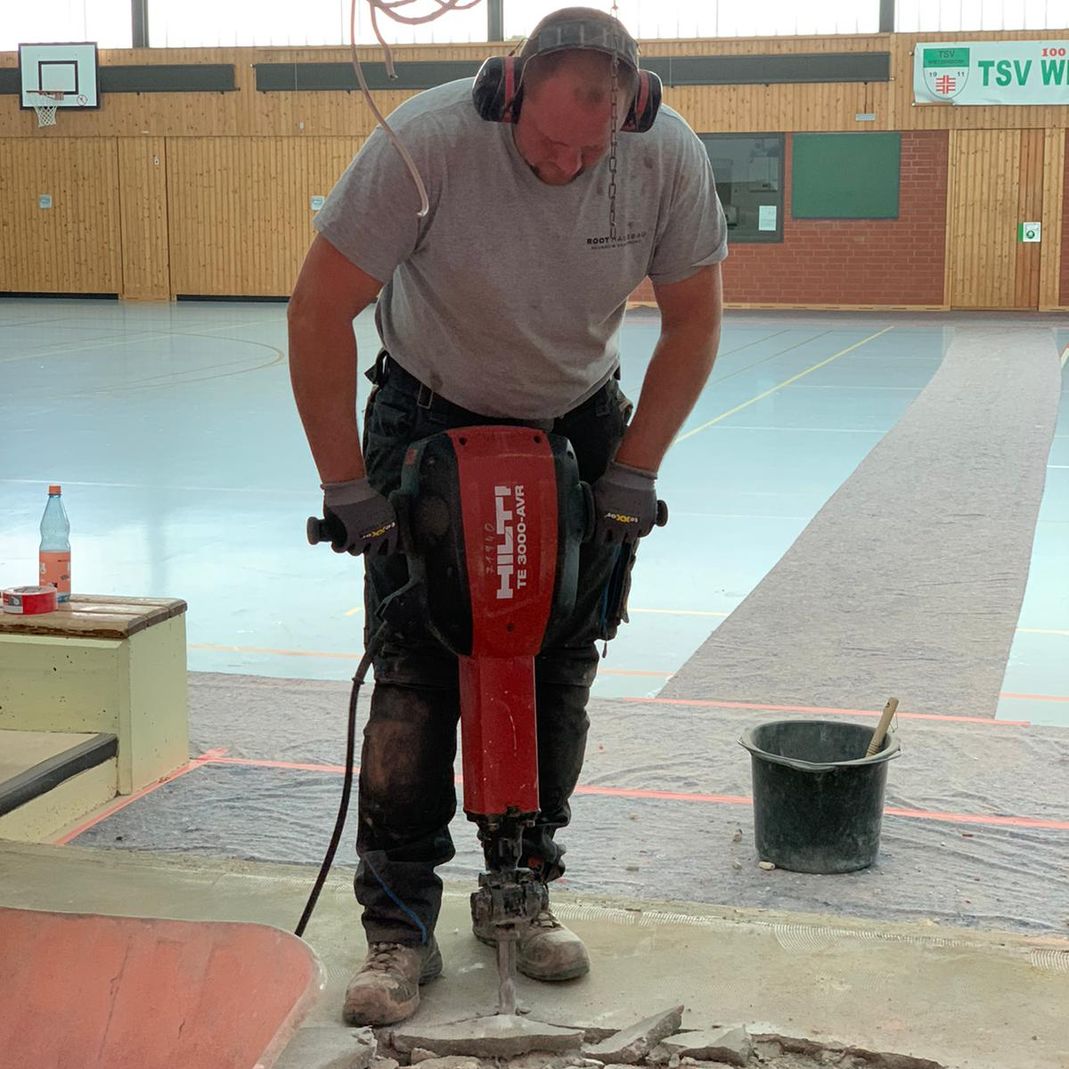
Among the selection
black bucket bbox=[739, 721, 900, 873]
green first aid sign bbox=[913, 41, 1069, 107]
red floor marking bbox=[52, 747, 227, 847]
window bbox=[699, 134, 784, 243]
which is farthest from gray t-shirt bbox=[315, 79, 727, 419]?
green first aid sign bbox=[913, 41, 1069, 107]

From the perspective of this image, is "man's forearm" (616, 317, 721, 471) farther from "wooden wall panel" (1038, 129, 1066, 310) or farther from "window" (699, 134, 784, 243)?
"wooden wall panel" (1038, 129, 1066, 310)

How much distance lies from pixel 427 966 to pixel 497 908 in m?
0.34

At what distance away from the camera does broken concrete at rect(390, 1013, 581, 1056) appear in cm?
219

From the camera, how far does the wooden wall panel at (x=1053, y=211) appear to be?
22266 mm

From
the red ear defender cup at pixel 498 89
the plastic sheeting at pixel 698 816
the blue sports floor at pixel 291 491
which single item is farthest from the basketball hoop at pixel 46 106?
the red ear defender cup at pixel 498 89

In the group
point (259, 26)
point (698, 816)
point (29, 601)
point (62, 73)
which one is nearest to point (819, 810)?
point (698, 816)

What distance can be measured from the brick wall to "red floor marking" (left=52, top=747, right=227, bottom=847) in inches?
771

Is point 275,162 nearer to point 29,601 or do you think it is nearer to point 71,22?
point 71,22

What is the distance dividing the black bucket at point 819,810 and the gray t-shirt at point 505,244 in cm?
109

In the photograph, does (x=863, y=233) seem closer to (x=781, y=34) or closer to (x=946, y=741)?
(x=781, y=34)

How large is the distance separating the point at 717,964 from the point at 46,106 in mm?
25544

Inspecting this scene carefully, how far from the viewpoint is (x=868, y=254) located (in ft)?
74.4

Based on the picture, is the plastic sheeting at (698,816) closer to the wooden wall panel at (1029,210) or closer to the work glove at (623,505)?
the work glove at (623,505)

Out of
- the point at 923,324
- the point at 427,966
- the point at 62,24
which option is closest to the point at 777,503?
the point at 427,966
